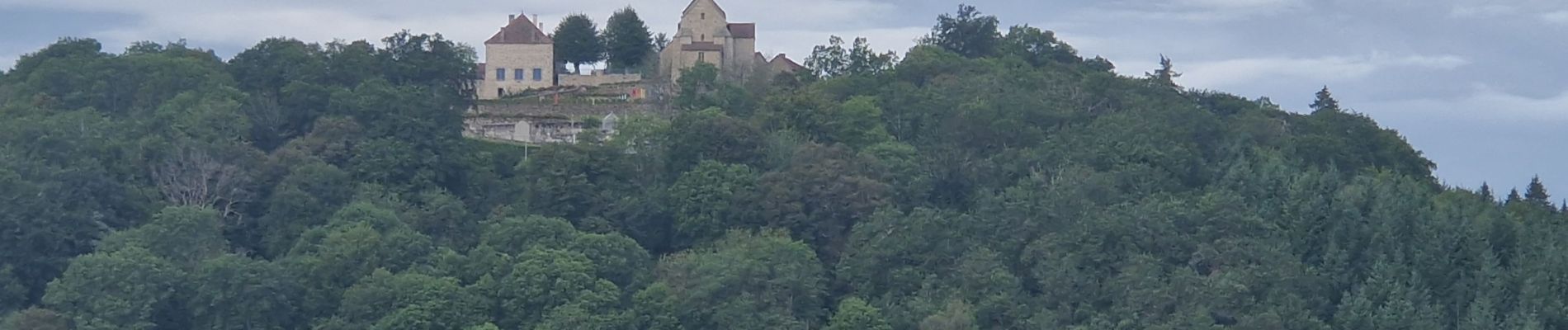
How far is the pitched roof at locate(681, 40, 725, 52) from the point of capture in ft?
245

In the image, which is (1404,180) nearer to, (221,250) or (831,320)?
(831,320)

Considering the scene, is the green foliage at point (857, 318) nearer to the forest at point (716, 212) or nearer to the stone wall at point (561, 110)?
the forest at point (716, 212)

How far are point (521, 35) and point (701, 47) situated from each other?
447 cm

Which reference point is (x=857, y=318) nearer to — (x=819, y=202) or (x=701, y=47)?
(x=819, y=202)

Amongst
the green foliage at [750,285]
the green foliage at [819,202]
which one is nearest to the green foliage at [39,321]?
the green foliage at [750,285]

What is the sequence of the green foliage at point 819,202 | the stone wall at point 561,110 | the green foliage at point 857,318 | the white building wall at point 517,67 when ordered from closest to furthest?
1. the green foliage at point 857,318
2. the green foliage at point 819,202
3. the stone wall at point 561,110
4. the white building wall at point 517,67

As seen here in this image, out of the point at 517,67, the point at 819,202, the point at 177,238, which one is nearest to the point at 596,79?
the point at 517,67

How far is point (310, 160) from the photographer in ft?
207

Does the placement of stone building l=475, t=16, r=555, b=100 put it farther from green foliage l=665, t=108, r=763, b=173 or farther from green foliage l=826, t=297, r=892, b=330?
green foliage l=826, t=297, r=892, b=330

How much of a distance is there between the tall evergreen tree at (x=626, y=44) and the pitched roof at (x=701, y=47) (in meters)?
3.95

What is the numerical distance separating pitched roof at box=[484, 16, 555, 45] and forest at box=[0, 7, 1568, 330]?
2.80m

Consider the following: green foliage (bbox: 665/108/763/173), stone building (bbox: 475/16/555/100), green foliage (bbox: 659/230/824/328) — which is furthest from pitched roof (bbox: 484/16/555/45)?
green foliage (bbox: 659/230/824/328)

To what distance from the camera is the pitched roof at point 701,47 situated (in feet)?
245

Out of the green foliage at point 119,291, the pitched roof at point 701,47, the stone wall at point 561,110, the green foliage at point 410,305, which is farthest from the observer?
the pitched roof at point 701,47
